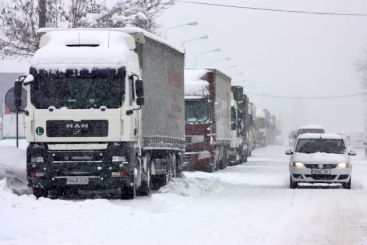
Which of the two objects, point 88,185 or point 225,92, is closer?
point 88,185

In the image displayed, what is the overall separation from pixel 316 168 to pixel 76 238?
48.5ft

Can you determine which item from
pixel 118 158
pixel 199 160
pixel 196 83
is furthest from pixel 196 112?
pixel 118 158

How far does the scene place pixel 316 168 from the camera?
2603 cm

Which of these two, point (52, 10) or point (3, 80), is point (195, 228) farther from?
point (3, 80)

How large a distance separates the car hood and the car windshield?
0.61 meters

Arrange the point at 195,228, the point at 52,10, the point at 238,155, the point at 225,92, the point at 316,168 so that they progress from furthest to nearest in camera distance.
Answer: the point at 238,155, the point at 225,92, the point at 52,10, the point at 316,168, the point at 195,228

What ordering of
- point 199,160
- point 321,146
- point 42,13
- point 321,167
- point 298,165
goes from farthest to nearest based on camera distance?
1. point 199,160
2. point 42,13
3. point 321,146
4. point 298,165
5. point 321,167

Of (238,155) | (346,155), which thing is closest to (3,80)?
(238,155)

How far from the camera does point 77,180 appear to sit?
19281 mm

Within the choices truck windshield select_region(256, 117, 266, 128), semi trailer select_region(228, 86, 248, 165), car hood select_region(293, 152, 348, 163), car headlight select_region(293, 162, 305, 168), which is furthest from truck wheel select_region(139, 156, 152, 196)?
truck windshield select_region(256, 117, 266, 128)

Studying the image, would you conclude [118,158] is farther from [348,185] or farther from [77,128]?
[348,185]

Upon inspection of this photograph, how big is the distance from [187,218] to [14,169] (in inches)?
356

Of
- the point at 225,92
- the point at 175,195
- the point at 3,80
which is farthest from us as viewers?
the point at 3,80

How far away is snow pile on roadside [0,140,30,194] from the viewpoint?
2261 cm
